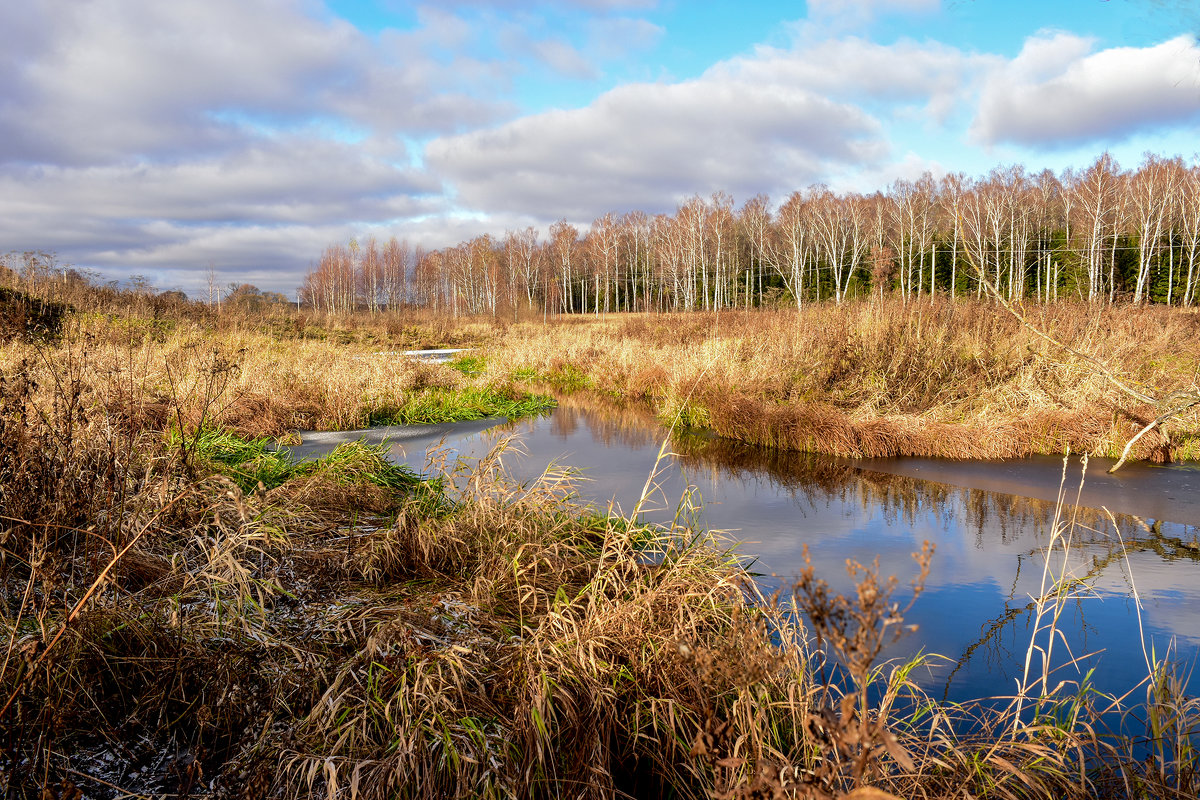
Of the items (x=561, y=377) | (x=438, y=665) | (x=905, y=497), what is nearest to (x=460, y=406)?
(x=561, y=377)

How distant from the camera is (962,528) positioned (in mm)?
5914

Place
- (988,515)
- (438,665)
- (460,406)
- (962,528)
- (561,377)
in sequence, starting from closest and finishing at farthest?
(438,665) → (962,528) → (988,515) → (460,406) → (561,377)

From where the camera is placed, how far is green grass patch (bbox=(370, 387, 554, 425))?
11.5 m

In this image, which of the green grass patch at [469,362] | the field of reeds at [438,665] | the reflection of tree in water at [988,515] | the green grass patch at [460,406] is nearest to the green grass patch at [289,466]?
the field of reeds at [438,665]

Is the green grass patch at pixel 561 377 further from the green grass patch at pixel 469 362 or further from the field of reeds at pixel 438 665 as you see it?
the field of reeds at pixel 438 665

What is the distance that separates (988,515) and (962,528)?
61 centimetres

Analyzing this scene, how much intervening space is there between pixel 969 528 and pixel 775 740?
431 cm

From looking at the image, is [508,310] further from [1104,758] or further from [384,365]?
[1104,758]

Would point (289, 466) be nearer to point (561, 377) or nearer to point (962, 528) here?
point (962, 528)

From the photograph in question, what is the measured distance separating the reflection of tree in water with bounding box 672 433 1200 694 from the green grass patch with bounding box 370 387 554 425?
4744 mm

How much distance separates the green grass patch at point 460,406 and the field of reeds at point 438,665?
5828 mm

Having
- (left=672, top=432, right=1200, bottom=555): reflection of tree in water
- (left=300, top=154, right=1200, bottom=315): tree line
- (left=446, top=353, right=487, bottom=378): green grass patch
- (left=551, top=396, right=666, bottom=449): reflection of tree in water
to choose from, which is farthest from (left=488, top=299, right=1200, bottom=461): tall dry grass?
(left=300, top=154, right=1200, bottom=315): tree line

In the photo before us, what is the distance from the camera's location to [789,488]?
736cm

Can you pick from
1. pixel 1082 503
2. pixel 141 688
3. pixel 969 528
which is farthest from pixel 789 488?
pixel 141 688
